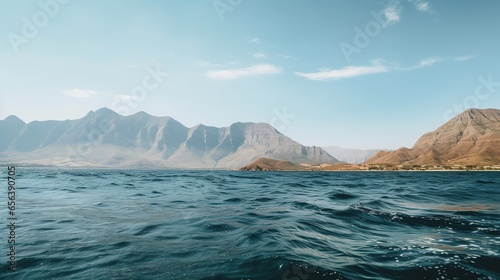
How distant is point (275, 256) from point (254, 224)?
228 inches

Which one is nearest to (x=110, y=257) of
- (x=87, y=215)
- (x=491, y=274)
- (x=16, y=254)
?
(x=16, y=254)

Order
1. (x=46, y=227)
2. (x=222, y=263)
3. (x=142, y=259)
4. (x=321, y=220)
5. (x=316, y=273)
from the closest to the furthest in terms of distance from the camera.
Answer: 1. (x=316, y=273)
2. (x=222, y=263)
3. (x=142, y=259)
4. (x=46, y=227)
5. (x=321, y=220)

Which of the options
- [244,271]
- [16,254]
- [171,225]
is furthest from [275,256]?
[16,254]

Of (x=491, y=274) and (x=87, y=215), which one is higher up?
(x=491, y=274)

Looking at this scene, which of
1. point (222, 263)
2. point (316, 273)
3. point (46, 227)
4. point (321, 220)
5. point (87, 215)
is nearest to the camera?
point (316, 273)

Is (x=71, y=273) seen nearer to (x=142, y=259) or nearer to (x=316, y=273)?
(x=142, y=259)

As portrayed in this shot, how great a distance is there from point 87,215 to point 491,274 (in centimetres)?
2076

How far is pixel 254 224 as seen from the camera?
14711 millimetres

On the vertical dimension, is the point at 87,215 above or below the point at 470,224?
below

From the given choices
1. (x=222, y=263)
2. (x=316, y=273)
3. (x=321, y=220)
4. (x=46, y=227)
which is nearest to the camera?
(x=316, y=273)

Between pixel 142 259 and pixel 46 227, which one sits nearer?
pixel 142 259

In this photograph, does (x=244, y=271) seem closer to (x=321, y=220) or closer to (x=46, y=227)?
(x=321, y=220)

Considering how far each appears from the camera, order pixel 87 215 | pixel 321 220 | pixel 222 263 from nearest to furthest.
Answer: pixel 222 263, pixel 321 220, pixel 87 215

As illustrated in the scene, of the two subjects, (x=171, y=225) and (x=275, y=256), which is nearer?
(x=275, y=256)
